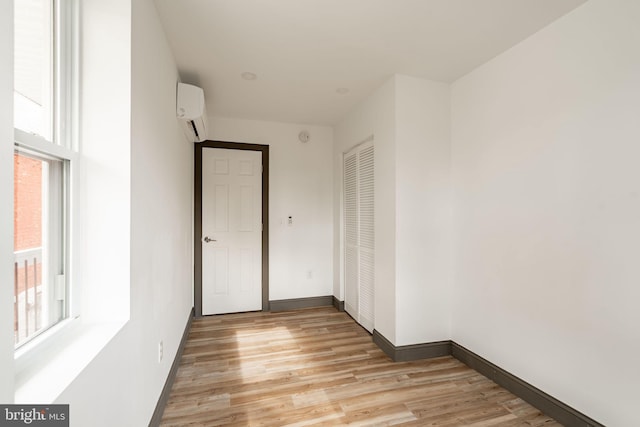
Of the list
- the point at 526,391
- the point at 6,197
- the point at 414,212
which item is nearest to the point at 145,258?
the point at 6,197

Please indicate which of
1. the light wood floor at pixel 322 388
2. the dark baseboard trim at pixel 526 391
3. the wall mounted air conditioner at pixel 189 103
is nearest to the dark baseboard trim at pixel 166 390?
the light wood floor at pixel 322 388

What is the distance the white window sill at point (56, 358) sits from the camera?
2.49 ft

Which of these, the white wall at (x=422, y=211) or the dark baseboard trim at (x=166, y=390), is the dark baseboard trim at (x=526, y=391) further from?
the dark baseboard trim at (x=166, y=390)

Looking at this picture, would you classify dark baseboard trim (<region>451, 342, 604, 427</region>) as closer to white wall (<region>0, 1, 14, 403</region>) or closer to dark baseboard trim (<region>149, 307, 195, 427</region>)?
dark baseboard trim (<region>149, 307, 195, 427</region>)

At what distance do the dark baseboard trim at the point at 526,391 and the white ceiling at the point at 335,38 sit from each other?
2416mm

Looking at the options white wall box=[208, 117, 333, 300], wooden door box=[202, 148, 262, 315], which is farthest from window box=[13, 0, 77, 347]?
white wall box=[208, 117, 333, 300]

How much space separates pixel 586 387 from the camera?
1599 mm

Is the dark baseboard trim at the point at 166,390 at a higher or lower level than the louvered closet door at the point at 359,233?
lower

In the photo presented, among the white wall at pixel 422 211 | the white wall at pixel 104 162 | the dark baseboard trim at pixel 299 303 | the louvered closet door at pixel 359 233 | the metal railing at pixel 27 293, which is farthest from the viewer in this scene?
the dark baseboard trim at pixel 299 303

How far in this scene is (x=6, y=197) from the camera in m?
0.66

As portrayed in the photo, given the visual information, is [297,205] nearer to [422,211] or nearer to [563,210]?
[422,211]

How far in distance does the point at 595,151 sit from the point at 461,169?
976 mm

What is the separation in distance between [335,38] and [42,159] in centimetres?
182

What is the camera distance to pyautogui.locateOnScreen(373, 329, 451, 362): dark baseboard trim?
243 centimetres
